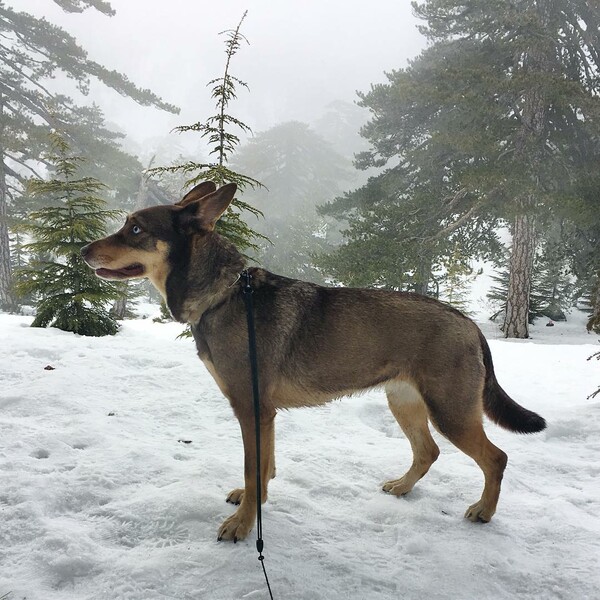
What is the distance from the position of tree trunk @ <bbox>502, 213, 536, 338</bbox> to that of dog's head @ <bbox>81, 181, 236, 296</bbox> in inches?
571

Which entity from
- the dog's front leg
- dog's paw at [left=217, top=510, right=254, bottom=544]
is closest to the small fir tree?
the dog's front leg

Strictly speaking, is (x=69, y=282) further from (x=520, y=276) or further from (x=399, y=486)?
(x=520, y=276)

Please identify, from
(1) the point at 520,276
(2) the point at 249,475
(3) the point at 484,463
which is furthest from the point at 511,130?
(2) the point at 249,475

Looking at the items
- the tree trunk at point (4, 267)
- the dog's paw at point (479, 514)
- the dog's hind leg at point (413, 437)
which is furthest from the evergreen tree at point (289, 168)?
the dog's paw at point (479, 514)

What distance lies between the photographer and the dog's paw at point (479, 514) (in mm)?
3059

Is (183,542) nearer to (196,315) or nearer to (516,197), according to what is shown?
(196,315)

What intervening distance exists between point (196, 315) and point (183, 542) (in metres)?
1.44

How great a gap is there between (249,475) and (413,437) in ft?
4.93

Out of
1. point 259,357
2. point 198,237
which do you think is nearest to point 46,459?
point 259,357

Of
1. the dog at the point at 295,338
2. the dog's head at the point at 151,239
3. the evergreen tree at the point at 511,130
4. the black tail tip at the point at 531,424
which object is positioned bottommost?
the black tail tip at the point at 531,424

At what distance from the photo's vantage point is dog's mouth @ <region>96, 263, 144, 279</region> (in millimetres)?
3047

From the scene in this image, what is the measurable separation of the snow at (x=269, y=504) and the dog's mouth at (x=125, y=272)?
4.79 feet

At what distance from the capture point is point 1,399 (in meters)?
4.12

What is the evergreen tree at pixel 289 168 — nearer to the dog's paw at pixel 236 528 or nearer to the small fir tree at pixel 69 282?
the small fir tree at pixel 69 282
